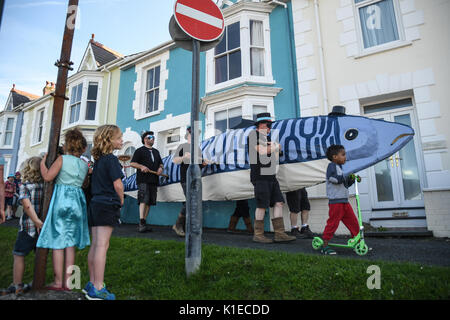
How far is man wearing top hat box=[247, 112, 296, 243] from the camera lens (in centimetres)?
467

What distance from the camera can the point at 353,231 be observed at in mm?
4023

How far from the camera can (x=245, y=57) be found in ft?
28.0

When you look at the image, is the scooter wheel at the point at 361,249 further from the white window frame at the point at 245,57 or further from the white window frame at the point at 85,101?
the white window frame at the point at 85,101

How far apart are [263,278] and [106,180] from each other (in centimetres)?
187

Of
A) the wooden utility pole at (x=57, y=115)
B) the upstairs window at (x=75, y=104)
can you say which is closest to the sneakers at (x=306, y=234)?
the wooden utility pole at (x=57, y=115)

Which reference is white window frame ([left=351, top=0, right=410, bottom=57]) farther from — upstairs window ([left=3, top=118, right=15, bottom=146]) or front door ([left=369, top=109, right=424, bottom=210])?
upstairs window ([left=3, top=118, right=15, bottom=146])

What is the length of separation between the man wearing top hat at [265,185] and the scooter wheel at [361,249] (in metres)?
1.17

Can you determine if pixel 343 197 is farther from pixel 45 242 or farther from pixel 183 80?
pixel 183 80

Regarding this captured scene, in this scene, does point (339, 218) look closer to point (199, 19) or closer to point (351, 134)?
point (351, 134)

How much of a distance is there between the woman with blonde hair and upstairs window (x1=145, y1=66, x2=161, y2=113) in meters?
8.41

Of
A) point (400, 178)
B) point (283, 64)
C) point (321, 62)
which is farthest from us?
point (283, 64)

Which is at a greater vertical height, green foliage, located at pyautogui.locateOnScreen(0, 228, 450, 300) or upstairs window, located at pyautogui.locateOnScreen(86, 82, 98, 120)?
upstairs window, located at pyautogui.locateOnScreen(86, 82, 98, 120)

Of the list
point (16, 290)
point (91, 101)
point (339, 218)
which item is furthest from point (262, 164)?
point (91, 101)

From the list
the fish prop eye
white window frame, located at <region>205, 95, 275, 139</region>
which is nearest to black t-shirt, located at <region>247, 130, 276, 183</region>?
the fish prop eye
